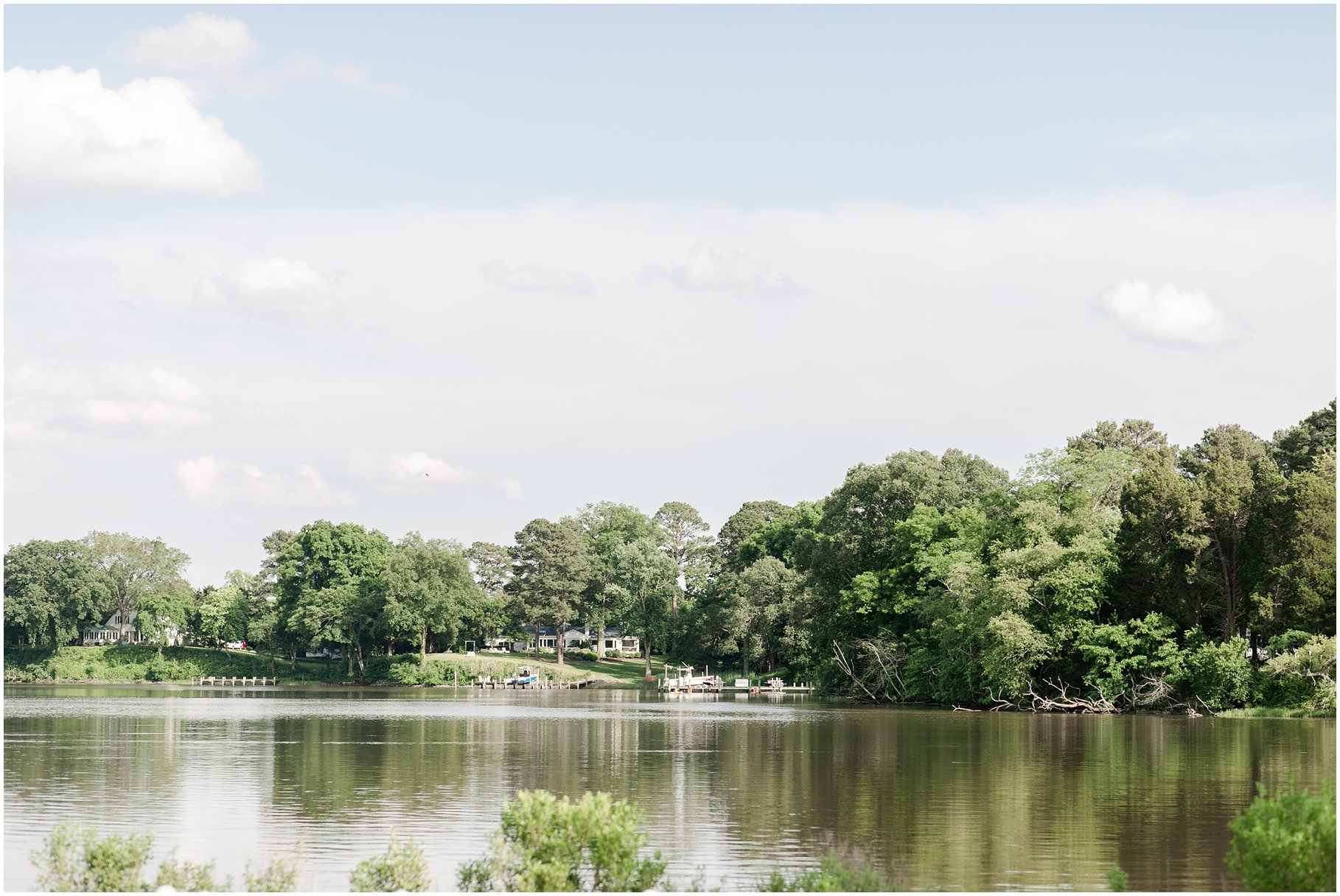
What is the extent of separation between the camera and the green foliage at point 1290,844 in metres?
13.9

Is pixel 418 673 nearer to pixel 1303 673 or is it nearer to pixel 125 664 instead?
pixel 125 664

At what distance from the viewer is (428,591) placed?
428ft

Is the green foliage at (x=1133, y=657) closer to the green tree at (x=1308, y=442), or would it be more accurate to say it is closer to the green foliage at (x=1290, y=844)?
the green tree at (x=1308, y=442)

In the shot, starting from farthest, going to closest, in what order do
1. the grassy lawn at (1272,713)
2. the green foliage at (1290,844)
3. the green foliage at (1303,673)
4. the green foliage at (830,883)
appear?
1. the grassy lawn at (1272,713)
2. the green foliage at (1303,673)
3. the green foliage at (830,883)
4. the green foliage at (1290,844)

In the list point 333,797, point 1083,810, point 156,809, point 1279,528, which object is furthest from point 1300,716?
point 156,809

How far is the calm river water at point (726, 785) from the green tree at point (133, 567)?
333 feet

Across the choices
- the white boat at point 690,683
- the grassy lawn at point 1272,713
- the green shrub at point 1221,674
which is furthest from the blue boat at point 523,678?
the grassy lawn at point 1272,713

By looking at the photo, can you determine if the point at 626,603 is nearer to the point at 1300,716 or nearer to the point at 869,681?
the point at 869,681

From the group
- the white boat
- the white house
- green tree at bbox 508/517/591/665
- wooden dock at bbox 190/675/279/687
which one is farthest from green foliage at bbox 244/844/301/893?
the white house

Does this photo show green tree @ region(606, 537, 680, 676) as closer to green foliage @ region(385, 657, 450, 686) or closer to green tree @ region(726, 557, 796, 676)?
green tree @ region(726, 557, 796, 676)

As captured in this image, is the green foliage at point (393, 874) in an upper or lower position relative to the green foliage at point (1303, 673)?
upper

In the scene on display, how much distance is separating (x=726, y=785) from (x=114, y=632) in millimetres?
158033

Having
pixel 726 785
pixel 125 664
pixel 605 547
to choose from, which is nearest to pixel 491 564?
pixel 605 547

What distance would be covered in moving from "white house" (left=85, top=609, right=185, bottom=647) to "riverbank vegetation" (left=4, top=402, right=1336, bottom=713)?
712 cm
